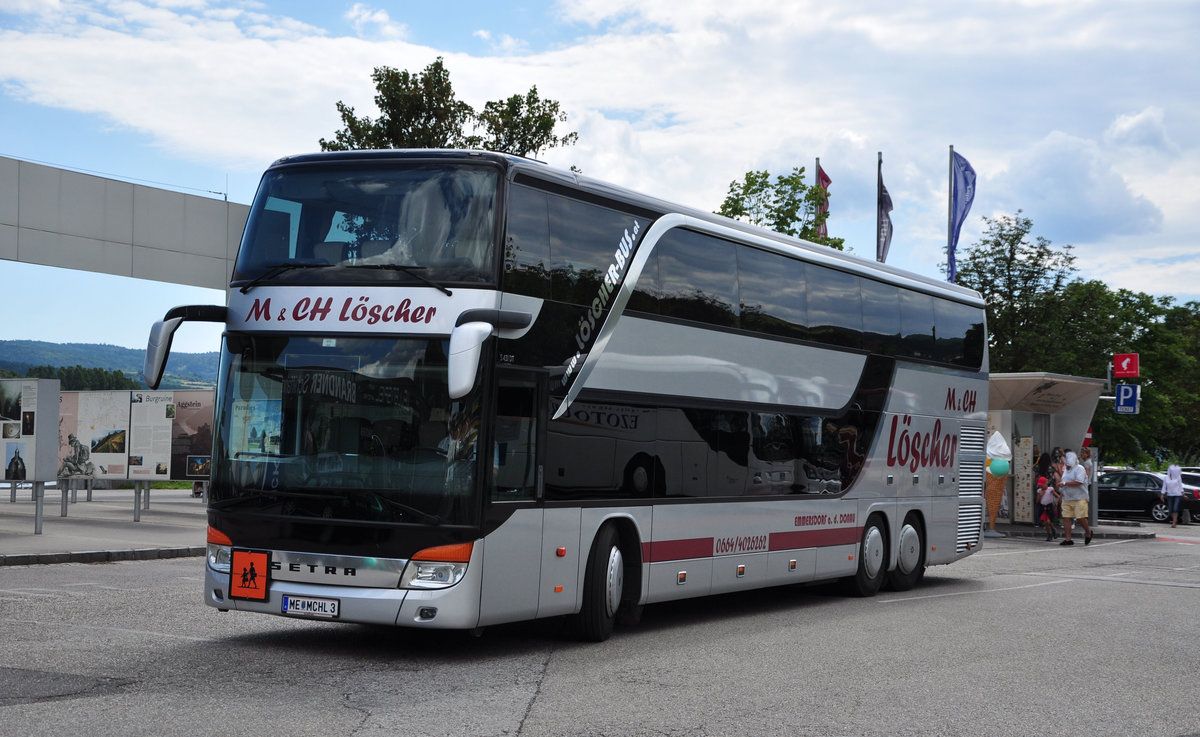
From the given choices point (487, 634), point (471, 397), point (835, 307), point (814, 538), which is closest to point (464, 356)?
point (471, 397)

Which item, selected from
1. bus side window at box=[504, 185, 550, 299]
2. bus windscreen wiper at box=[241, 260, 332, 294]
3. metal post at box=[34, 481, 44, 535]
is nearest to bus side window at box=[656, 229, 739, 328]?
bus side window at box=[504, 185, 550, 299]

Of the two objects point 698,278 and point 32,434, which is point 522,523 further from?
point 32,434

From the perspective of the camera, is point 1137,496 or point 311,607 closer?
point 311,607

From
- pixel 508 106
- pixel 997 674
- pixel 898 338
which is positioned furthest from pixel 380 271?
pixel 508 106

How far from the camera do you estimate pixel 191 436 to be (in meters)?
27.2

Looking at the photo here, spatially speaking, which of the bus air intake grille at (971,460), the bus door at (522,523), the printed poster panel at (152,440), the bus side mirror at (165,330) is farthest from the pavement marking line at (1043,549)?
the bus side mirror at (165,330)

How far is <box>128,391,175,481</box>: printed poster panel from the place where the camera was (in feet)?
80.3

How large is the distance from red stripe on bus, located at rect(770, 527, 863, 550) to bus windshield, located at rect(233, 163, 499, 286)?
574 cm

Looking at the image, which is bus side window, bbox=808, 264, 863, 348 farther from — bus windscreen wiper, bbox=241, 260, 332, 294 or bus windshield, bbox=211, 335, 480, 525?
bus windscreen wiper, bbox=241, 260, 332, 294

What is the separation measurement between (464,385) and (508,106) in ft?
75.8

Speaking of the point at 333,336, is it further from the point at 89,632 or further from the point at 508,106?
the point at 508,106

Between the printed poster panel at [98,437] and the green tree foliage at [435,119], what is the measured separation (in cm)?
824

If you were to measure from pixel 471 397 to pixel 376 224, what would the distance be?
5.18 ft

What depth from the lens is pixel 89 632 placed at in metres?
10.7
